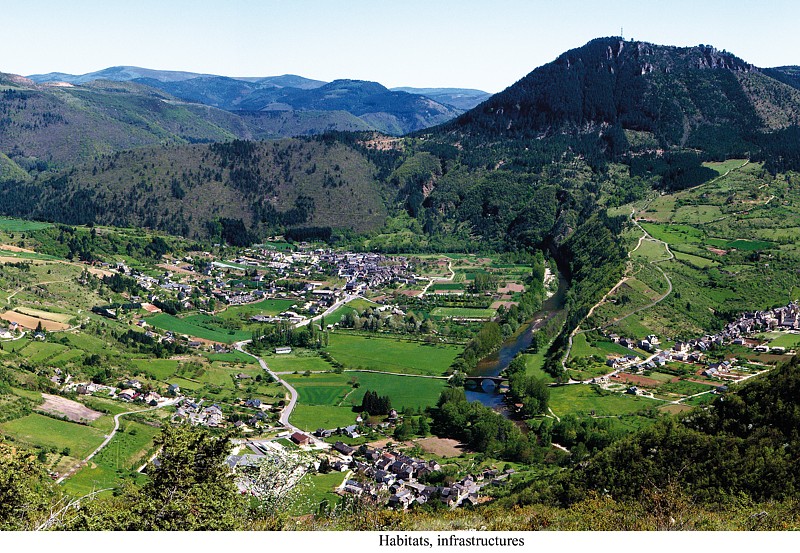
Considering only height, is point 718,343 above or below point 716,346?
above

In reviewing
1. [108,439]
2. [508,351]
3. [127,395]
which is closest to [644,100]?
[508,351]

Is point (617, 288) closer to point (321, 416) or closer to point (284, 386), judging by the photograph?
point (284, 386)

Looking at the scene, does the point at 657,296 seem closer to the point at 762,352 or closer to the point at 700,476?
the point at 762,352

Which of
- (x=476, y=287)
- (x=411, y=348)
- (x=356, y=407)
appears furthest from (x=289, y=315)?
(x=356, y=407)

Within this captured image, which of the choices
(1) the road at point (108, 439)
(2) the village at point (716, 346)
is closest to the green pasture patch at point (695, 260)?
(2) the village at point (716, 346)

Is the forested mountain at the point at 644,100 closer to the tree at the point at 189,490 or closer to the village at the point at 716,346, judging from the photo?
the village at the point at 716,346

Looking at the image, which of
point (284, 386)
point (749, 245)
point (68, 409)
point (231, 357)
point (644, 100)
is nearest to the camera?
point (68, 409)
